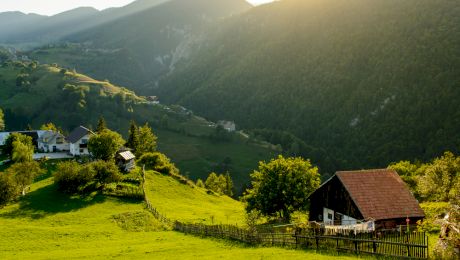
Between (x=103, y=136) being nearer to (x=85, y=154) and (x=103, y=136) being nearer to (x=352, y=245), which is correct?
(x=85, y=154)

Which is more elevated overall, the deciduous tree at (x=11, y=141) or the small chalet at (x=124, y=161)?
the deciduous tree at (x=11, y=141)

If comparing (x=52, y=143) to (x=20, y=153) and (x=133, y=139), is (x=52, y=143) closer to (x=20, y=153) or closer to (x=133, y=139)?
(x=133, y=139)

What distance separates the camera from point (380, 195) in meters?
51.2

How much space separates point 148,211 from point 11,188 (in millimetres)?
22923

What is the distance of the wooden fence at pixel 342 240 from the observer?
30094 millimetres

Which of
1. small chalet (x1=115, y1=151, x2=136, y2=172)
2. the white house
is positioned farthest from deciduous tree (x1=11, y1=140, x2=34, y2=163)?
small chalet (x1=115, y1=151, x2=136, y2=172)

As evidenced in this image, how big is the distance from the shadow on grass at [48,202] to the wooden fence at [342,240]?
29762 millimetres

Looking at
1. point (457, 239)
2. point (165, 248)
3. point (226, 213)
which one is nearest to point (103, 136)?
point (226, 213)

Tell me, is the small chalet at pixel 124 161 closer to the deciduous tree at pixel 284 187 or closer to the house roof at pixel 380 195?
the deciduous tree at pixel 284 187

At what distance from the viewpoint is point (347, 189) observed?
51.7m

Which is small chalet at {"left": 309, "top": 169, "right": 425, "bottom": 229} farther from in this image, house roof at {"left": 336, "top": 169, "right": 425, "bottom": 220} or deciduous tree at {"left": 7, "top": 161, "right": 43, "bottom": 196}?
deciduous tree at {"left": 7, "top": 161, "right": 43, "bottom": 196}

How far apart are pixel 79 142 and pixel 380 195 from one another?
254 feet

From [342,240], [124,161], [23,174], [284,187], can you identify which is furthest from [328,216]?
[23,174]

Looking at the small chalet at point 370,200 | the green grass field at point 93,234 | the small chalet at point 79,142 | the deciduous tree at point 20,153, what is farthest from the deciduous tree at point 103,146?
the small chalet at point 370,200
